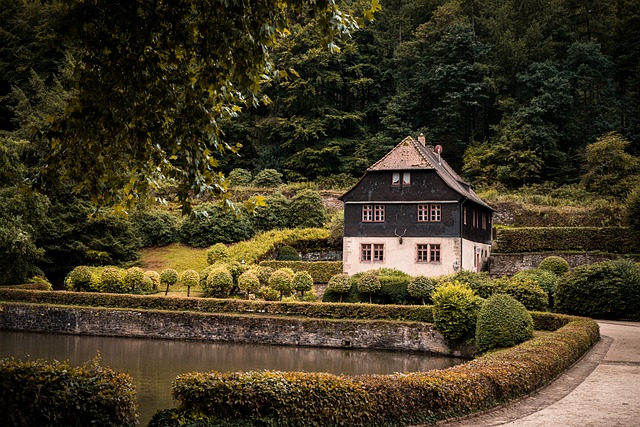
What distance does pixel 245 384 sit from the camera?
8.98 m

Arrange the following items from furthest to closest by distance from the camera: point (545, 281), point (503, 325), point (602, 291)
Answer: point (545, 281) < point (602, 291) < point (503, 325)

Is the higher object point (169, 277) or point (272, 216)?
point (272, 216)

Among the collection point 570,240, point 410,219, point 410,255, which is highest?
point 410,219

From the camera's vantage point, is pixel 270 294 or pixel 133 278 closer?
pixel 270 294

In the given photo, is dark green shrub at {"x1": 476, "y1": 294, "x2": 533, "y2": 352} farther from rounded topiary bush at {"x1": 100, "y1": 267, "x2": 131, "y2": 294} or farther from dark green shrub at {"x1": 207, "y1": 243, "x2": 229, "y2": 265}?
dark green shrub at {"x1": 207, "y1": 243, "x2": 229, "y2": 265}

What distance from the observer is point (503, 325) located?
19266mm

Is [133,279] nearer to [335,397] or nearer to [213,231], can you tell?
[213,231]

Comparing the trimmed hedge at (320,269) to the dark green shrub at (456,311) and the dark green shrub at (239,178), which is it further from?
the dark green shrub at (239,178)

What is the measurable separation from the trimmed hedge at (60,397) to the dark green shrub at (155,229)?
3824 centimetres

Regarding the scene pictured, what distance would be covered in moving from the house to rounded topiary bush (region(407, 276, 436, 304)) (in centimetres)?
560

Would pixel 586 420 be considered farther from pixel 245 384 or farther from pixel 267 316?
pixel 267 316

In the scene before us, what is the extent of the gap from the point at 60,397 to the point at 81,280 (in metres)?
27.1

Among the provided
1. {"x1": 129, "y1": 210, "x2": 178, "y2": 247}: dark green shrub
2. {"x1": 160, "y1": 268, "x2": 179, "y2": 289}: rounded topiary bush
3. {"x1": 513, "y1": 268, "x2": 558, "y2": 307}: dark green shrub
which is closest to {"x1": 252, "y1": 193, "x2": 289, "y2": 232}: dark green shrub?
{"x1": 129, "y1": 210, "x2": 178, "y2": 247}: dark green shrub

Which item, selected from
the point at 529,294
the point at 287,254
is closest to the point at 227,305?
the point at 529,294
